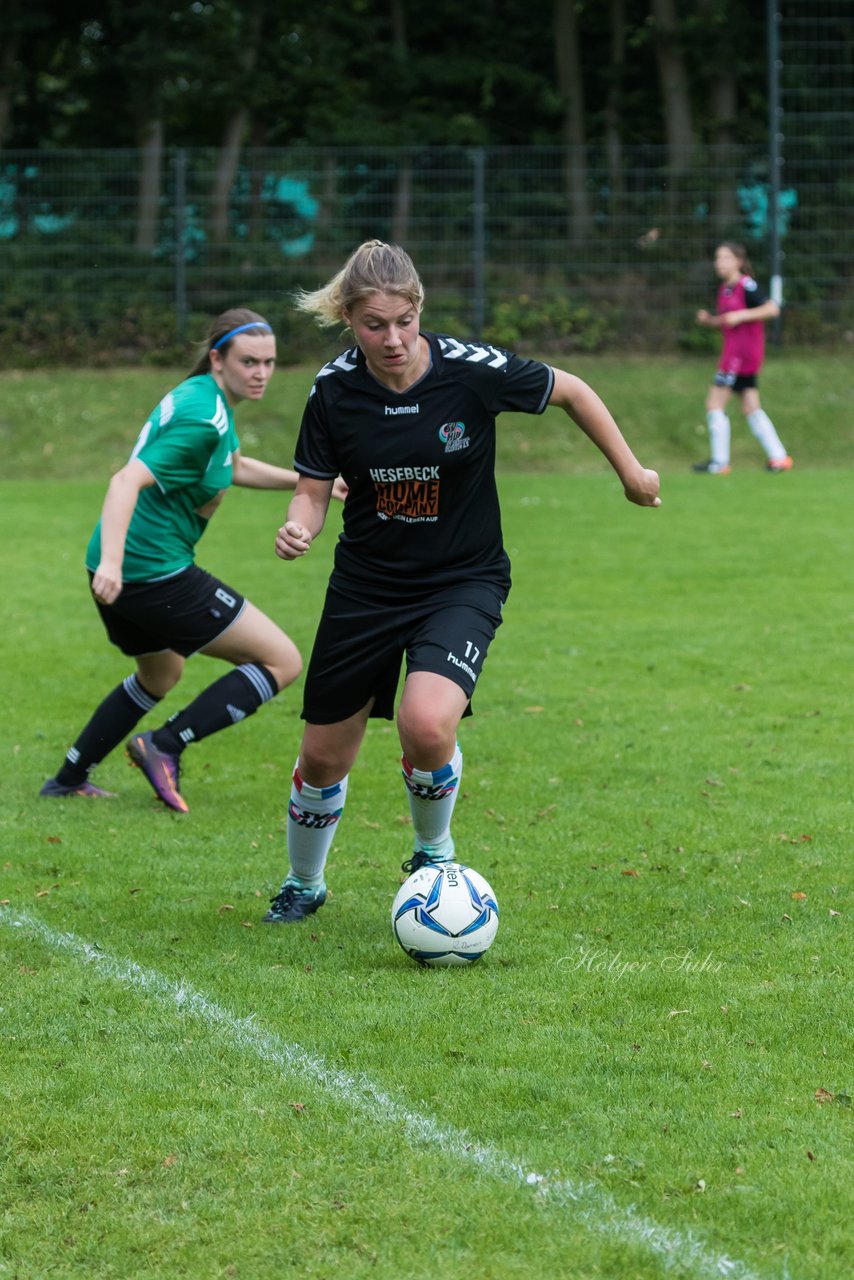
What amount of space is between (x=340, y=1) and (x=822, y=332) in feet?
36.2

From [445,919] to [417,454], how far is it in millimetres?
1389

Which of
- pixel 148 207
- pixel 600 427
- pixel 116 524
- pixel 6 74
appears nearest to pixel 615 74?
pixel 148 207

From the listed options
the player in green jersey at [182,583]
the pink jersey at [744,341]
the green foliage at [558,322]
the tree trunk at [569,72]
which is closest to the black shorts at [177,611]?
the player in green jersey at [182,583]

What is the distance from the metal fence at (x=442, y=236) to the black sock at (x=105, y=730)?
16.7 meters

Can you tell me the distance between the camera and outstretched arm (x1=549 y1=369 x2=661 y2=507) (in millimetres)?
5141

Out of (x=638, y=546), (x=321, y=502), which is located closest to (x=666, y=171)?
(x=638, y=546)

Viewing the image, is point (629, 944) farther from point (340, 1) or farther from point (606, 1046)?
point (340, 1)

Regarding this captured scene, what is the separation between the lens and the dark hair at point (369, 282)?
15.6ft

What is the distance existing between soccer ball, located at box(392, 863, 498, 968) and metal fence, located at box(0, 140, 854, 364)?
62.6 ft

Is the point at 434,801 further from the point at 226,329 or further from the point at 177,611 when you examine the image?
the point at 226,329

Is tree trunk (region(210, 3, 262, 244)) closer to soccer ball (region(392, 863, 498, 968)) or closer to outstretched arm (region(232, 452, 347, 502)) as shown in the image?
outstretched arm (region(232, 452, 347, 502))

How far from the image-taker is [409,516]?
16.6 ft

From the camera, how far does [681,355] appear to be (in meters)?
23.9

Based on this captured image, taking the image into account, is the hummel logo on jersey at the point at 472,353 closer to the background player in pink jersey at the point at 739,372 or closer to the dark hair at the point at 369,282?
the dark hair at the point at 369,282
